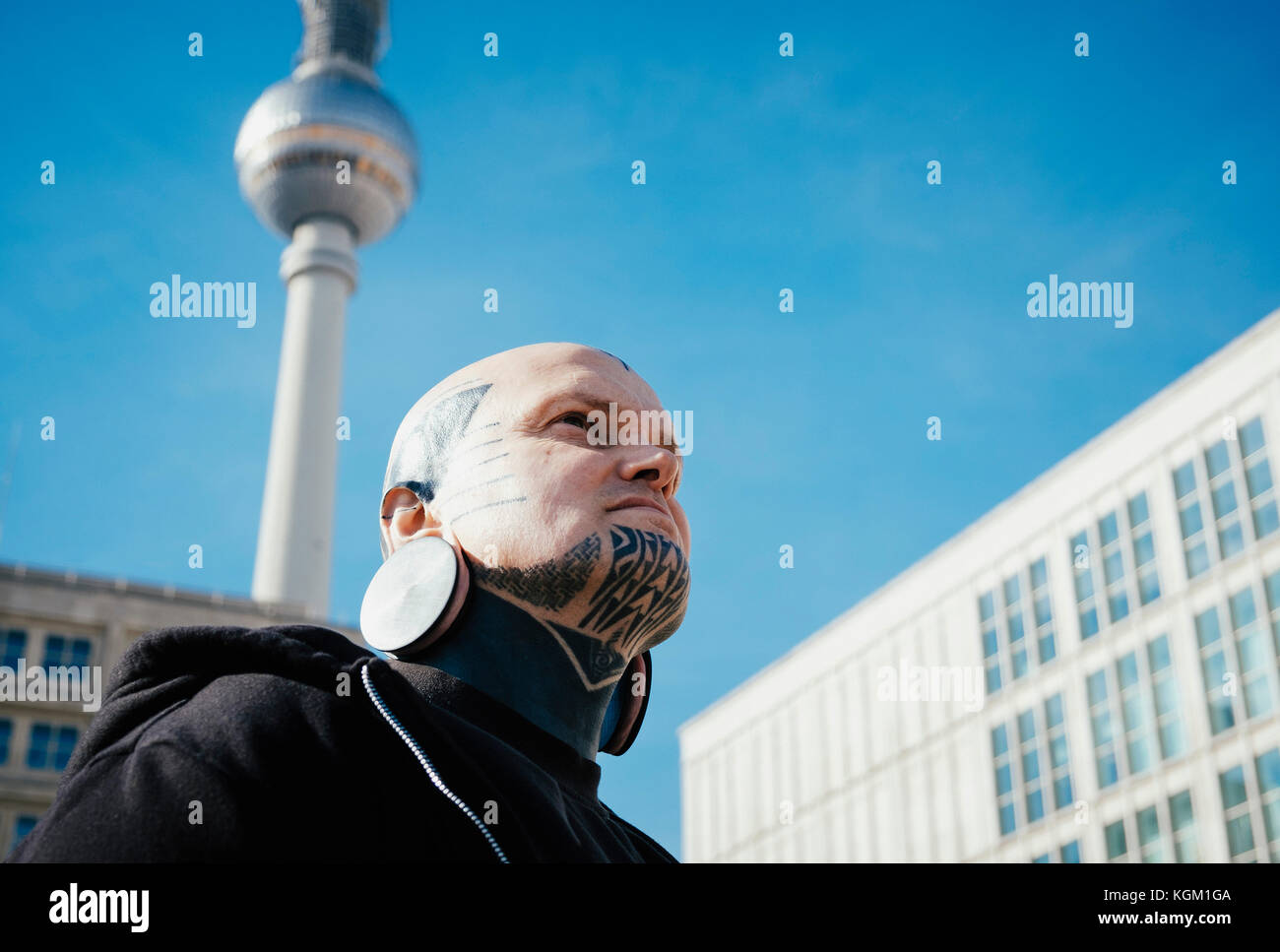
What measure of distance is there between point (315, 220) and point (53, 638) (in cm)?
5677

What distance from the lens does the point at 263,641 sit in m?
4.97

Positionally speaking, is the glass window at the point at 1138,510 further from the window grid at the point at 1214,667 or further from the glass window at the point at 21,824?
the glass window at the point at 21,824

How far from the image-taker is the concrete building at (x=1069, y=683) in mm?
46688

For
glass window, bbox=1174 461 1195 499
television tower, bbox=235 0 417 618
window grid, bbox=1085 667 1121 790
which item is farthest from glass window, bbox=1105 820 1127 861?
television tower, bbox=235 0 417 618

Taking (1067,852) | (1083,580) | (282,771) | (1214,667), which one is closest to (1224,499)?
(1214,667)

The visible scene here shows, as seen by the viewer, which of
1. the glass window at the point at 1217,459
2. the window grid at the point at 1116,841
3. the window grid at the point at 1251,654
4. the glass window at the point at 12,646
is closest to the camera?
the window grid at the point at 1251,654

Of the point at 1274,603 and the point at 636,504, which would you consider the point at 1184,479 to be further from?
the point at 636,504

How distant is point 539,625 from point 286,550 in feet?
303

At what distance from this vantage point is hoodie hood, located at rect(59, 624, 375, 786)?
194 inches

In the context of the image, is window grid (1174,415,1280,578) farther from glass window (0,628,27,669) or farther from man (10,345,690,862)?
man (10,345,690,862)

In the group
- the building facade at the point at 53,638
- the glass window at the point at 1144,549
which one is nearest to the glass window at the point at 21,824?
the building facade at the point at 53,638

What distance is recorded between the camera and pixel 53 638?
5606 centimetres

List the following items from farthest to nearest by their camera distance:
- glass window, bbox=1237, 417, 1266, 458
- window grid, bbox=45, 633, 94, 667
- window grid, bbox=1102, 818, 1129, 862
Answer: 1. window grid, bbox=45, 633, 94, 667
2. window grid, bbox=1102, 818, 1129, 862
3. glass window, bbox=1237, 417, 1266, 458
